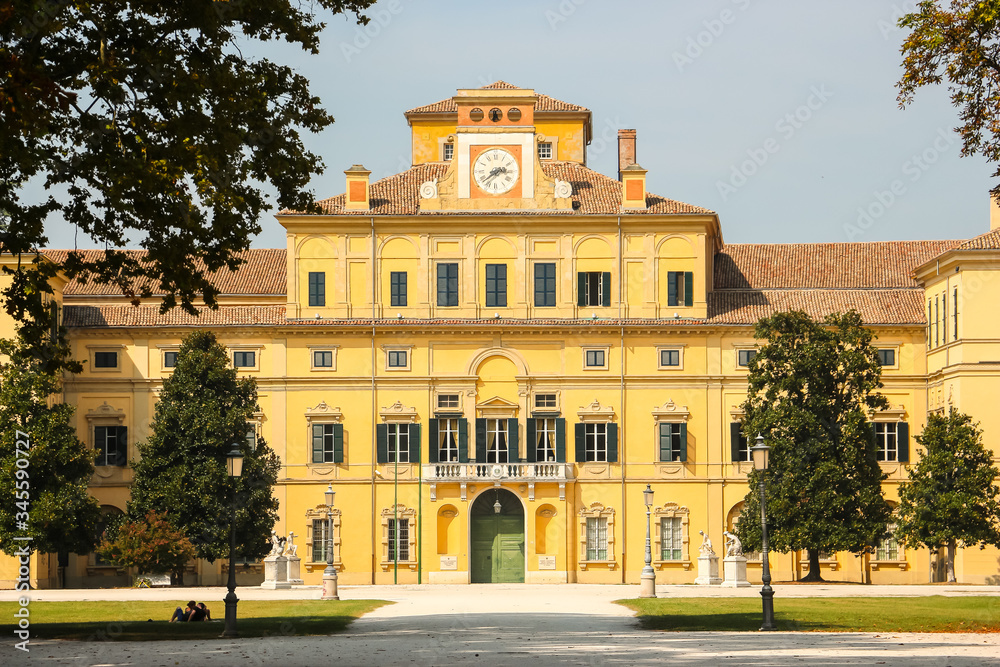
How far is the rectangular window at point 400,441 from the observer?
57719 millimetres

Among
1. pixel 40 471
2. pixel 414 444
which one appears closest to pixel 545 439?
pixel 414 444

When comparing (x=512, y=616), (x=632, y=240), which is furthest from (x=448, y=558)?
(x=512, y=616)

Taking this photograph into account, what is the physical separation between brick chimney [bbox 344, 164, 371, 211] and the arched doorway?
1226 cm

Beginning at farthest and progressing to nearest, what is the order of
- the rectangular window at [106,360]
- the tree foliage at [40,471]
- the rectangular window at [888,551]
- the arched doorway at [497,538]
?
the rectangular window at [106,360], the arched doorway at [497,538], the rectangular window at [888,551], the tree foliage at [40,471]

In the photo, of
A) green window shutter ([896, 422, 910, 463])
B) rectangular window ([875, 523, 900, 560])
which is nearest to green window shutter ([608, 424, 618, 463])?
rectangular window ([875, 523, 900, 560])

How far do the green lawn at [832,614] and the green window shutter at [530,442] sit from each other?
1869 centimetres

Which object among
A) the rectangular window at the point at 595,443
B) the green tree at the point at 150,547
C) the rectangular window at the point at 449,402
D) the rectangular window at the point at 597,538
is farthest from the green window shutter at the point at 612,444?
the green tree at the point at 150,547

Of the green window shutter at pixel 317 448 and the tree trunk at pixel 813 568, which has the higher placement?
the green window shutter at pixel 317 448

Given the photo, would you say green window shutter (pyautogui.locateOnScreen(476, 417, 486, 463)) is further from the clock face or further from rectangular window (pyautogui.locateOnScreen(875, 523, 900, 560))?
rectangular window (pyautogui.locateOnScreen(875, 523, 900, 560))

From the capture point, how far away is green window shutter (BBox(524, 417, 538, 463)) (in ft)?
188

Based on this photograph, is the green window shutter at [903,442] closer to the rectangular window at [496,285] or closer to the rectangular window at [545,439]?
the rectangular window at [545,439]

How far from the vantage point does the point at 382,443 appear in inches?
2267

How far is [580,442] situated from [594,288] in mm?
6017

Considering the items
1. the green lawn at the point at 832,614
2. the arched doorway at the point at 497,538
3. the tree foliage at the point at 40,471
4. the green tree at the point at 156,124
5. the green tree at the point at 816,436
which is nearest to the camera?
the green tree at the point at 156,124
